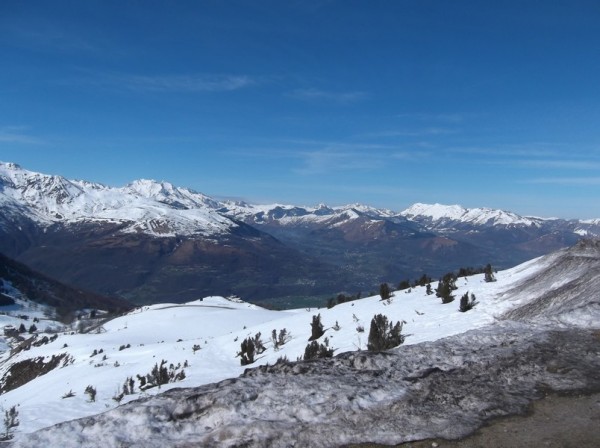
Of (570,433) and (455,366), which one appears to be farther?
(455,366)

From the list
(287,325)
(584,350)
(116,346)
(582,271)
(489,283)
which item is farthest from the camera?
(116,346)

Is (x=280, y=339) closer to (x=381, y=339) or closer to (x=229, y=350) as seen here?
(x=229, y=350)

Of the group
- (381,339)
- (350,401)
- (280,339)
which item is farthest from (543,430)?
(280,339)

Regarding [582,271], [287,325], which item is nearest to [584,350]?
[582,271]

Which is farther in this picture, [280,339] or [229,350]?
[229,350]

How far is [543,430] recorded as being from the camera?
6.49 meters

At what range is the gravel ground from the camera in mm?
6141

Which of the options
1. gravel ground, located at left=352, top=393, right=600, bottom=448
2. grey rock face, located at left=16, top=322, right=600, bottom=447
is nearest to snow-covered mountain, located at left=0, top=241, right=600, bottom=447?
grey rock face, located at left=16, top=322, right=600, bottom=447

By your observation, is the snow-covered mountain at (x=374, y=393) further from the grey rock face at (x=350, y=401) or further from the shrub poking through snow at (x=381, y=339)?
the shrub poking through snow at (x=381, y=339)

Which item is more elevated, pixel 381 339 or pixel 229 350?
pixel 381 339

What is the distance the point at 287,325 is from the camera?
1071 inches

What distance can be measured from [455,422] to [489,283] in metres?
19.0

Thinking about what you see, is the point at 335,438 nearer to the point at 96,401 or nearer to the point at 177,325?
the point at 96,401

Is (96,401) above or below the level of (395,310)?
below
